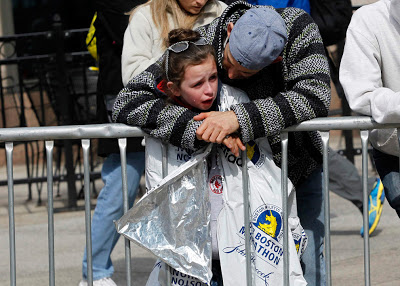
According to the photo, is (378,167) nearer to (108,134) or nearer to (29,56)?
(108,134)

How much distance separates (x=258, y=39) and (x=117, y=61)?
1.98 metres

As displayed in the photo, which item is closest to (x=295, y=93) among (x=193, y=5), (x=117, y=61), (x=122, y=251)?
(x=193, y=5)

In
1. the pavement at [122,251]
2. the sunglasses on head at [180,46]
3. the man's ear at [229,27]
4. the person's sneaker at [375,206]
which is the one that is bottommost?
the pavement at [122,251]

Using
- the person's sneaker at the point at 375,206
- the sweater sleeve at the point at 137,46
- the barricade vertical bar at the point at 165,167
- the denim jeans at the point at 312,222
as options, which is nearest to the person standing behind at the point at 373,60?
the denim jeans at the point at 312,222

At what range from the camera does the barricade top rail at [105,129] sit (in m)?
3.20

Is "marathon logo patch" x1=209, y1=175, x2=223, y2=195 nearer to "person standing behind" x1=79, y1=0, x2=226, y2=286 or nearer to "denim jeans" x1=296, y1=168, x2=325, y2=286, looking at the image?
→ "denim jeans" x1=296, y1=168, x2=325, y2=286

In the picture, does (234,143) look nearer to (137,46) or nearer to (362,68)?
(362,68)

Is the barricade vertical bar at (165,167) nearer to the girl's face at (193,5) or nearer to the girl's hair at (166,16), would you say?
the girl's hair at (166,16)

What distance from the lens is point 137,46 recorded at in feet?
13.6

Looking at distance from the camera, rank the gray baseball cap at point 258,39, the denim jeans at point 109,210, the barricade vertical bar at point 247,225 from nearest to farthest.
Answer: the gray baseball cap at point 258,39, the barricade vertical bar at point 247,225, the denim jeans at point 109,210

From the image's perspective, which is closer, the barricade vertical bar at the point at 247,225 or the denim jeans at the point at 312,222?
the barricade vertical bar at the point at 247,225

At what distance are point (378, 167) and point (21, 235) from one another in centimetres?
383

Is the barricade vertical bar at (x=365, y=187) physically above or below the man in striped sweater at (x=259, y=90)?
below

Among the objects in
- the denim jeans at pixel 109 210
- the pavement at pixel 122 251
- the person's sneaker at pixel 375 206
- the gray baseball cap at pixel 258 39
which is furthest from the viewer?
the person's sneaker at pixel 375 206
